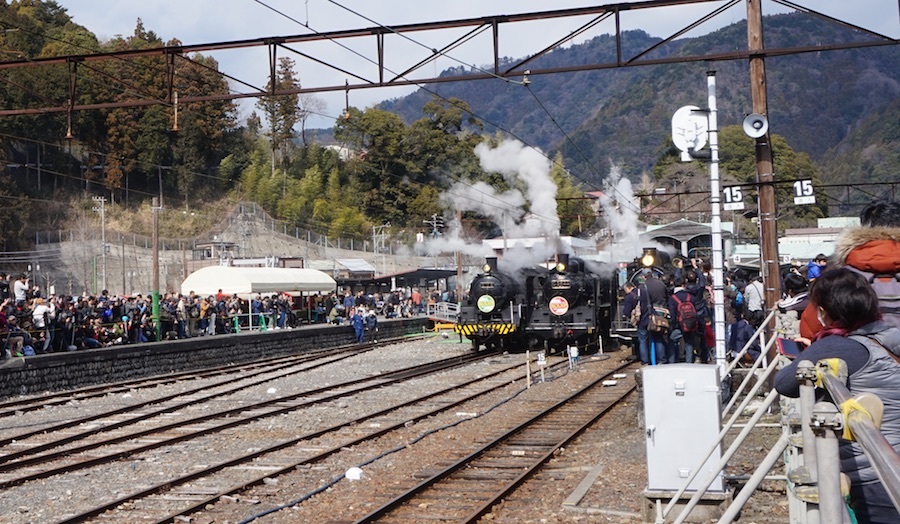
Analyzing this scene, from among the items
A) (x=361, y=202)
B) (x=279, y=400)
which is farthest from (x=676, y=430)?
(x=361, y=202)

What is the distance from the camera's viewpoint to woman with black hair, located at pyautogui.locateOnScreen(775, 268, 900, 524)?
351 cm

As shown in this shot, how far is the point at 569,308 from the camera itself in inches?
1108

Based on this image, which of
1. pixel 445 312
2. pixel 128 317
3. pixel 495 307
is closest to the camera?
pixel 128 317

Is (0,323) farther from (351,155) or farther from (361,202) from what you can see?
(351,155)

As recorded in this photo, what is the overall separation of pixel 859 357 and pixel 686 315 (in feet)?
38.4

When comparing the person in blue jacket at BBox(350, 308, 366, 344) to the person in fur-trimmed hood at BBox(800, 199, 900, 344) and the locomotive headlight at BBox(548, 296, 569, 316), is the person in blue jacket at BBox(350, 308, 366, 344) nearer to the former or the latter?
the locomotive headlight at BBox(548, 296, 569, 316)

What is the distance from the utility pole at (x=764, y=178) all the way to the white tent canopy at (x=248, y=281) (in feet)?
90.7

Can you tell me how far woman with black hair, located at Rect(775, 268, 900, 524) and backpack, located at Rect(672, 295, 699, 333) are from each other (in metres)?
11.2

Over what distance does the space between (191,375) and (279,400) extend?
22.2ft

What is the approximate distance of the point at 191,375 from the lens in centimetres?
2434

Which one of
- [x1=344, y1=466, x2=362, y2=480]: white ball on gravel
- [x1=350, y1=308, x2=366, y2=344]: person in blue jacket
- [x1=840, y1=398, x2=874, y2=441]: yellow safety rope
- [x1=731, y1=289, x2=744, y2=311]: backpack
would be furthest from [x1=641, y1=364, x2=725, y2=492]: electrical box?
[x1=350, y1=308, x2=366, y2=344]: person in blue jacket

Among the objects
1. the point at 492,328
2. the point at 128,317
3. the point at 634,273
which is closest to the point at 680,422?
the point at 634,273

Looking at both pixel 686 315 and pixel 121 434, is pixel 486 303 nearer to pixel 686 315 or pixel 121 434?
pixel 686 315

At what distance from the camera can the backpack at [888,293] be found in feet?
14.7
